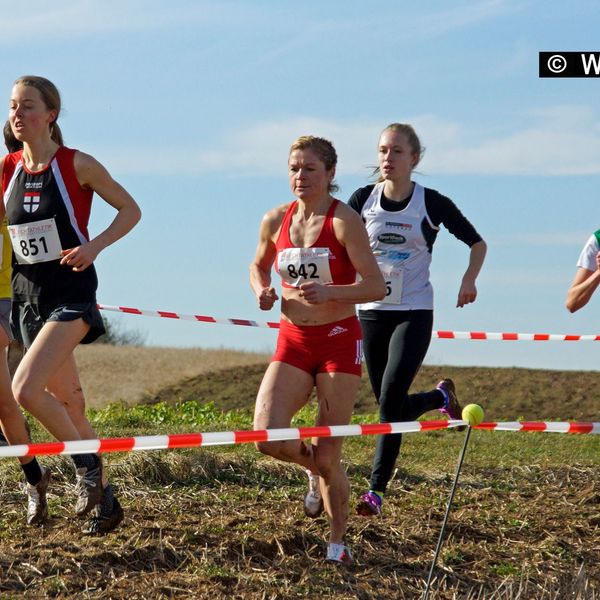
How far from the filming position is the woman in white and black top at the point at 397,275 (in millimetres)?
7828

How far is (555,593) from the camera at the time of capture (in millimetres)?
7145

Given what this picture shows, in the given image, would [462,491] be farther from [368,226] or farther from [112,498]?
[112,498]

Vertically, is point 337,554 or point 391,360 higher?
point 391,360

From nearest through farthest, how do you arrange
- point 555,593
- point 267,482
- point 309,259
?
point 309,259 → point 555,593 → point 267,482

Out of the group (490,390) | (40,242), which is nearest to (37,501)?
(40,242)

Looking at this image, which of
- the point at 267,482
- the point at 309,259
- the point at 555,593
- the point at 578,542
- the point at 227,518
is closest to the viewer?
the point at 309,259

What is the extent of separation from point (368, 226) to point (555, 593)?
2721 millimetres

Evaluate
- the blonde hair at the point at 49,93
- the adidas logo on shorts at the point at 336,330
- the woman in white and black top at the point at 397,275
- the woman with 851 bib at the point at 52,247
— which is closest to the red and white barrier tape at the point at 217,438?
the adidas logo on shorts at the point at 336,330

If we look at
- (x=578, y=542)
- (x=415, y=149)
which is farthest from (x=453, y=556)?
(x=415, y=149)

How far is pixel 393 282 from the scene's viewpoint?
784 cm

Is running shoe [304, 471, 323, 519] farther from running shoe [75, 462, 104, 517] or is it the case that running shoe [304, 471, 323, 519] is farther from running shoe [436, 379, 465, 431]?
running shoe [436, 379, 465, 431]

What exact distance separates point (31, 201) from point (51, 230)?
0.76 feet

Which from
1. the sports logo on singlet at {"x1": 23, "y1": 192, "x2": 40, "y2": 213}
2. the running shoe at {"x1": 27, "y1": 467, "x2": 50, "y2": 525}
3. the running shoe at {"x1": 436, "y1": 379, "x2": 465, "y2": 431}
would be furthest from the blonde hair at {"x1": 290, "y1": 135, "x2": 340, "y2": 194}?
the running shoe at {"x1": 436, "y1": 379, "x2": 465, "y2": 431}

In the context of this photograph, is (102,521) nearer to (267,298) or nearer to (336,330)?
(267,298)
